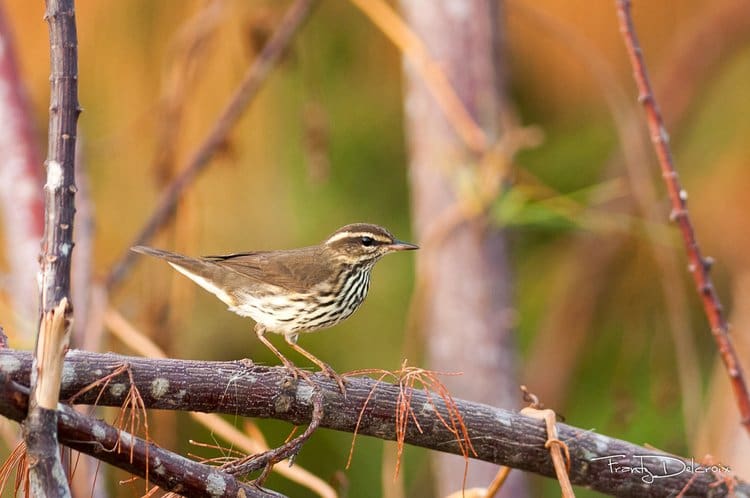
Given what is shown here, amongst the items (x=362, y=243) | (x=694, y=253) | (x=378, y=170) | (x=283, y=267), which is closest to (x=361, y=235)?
(x=362, y=243)

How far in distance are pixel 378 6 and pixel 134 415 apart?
2.85 m

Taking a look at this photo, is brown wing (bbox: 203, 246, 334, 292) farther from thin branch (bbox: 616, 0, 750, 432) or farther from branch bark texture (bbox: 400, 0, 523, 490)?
thin branch (bbox: 616, 0, 750, 432)

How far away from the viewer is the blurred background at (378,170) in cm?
495

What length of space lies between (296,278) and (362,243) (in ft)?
1.07

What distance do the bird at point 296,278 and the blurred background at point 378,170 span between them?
0.93 m

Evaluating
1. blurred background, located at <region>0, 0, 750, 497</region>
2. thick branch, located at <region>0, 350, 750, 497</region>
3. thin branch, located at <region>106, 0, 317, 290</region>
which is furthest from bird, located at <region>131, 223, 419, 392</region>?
thick branch, located at <region>0, 350, 750, 497</region>

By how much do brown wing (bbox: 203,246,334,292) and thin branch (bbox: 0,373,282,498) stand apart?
1739 mm

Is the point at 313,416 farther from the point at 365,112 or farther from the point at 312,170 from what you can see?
the point at 365,112

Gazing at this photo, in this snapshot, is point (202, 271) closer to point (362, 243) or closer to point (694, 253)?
point (362, 243)

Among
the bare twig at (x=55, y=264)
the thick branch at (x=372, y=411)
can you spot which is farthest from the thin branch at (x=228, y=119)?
the bare twig at (x=55, y=264)

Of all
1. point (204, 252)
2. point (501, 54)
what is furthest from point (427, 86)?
point (204, 252)

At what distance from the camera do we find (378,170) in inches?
224

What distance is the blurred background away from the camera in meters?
4.95

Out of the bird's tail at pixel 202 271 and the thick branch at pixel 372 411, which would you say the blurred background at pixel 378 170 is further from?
the thick branch at pixel 372 411
